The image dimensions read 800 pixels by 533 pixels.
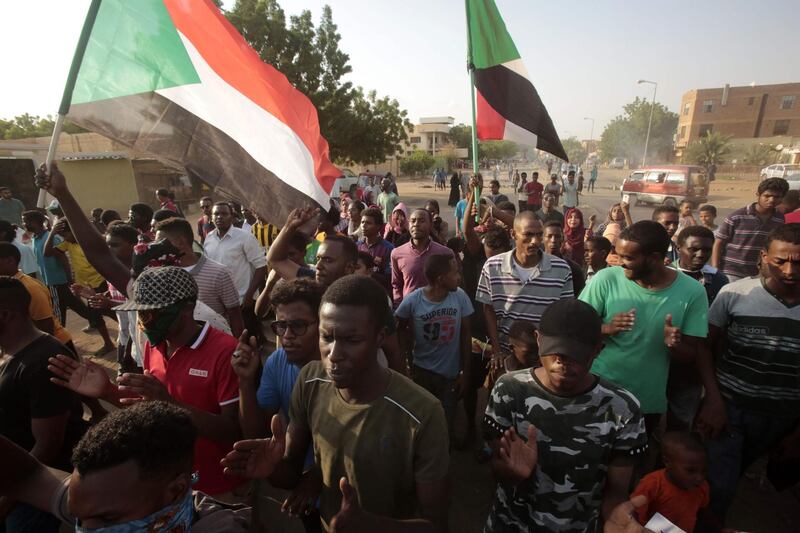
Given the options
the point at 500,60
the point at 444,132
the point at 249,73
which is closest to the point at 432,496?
the point at 249,73

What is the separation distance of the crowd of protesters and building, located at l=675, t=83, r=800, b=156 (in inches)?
2345

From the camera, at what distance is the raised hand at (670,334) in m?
2.36

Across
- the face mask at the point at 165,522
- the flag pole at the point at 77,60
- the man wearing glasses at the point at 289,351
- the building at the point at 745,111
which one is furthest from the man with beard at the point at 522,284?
the building at the point at 745,111

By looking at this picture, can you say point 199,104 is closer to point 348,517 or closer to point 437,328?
point 437,328

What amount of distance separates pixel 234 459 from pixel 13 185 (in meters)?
21.4

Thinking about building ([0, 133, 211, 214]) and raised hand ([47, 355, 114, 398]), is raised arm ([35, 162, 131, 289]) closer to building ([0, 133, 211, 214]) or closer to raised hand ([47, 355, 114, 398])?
raised hand ([47, 355, 114, 398])

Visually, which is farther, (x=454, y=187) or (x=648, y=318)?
(x=454, y=187)

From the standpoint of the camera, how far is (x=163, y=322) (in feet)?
6.68

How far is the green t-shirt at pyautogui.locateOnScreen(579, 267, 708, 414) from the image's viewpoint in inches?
95.3

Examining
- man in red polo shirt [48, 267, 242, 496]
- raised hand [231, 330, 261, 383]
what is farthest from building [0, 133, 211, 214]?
raised hand [231, 330, 261, 383]

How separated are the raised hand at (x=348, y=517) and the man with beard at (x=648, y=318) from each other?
1878 millimetres

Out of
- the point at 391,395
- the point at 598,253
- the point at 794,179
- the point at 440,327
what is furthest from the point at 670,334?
the point at 794,179

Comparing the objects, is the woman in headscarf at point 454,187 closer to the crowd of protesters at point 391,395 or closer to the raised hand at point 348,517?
the crowd of protesters at point 391,395

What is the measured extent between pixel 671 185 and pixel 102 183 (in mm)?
26479
